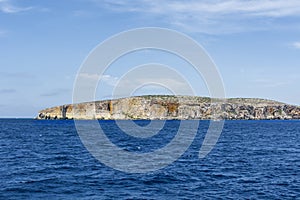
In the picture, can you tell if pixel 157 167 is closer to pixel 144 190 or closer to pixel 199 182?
pixel 199 182

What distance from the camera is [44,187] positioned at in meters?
41.8

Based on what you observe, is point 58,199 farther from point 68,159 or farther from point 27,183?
Answer: point 68,159

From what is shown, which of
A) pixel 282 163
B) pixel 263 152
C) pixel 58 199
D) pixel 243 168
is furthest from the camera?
pixel 263 152

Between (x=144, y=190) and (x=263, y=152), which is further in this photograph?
(x=263, y=152)

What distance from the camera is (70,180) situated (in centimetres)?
4553

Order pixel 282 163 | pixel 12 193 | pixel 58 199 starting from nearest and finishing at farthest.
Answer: pixel 58 199, pixel 12 193, pixel 282 163

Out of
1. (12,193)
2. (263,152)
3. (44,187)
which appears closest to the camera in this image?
(12,193)

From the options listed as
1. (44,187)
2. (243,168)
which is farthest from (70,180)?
(243,168)

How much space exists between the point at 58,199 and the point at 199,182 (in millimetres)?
17295

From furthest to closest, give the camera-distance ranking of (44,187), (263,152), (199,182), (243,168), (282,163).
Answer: (263,152), (282,163), (243,168), (199,182), (44,187)

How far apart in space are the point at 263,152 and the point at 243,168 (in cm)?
2347

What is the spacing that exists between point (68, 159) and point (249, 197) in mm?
35521

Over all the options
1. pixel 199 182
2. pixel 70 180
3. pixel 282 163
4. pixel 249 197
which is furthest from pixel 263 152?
pixel 70 180

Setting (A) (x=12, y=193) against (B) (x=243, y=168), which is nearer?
(A) (x=12, y=193)
